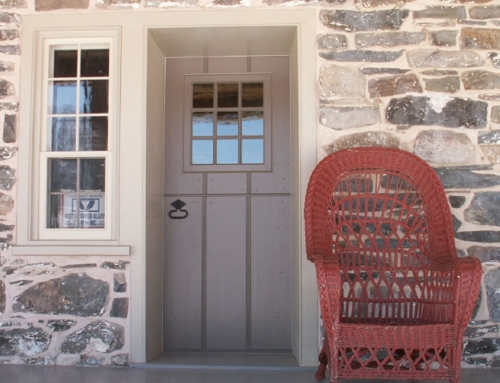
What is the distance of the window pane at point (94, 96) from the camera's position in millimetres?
3768

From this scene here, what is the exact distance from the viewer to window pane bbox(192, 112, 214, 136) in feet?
13.5

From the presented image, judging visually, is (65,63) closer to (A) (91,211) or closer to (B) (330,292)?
(A) (91,211)

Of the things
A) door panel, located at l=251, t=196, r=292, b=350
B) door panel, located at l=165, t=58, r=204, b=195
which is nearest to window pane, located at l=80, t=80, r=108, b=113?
door panel, located at l=165, t=58, r=204, b=195

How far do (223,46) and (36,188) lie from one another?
155 centimetres

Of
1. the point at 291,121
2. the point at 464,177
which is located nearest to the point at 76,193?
the point at 291,121

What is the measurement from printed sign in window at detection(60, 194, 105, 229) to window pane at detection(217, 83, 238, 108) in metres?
1.08

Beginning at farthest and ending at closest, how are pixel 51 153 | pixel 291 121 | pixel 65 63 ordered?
pixel 291 121
pixel 65 63
pixel 51 153

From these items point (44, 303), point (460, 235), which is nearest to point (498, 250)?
point (460, 235)

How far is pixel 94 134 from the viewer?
3.75m

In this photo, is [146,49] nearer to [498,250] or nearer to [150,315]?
[150,315]

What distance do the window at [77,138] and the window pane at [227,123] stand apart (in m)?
0.77

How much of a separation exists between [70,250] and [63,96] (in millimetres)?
1013

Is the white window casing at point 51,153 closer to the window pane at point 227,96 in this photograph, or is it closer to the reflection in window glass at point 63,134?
the reflection in window glass at point 63,134

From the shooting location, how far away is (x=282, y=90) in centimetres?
411
